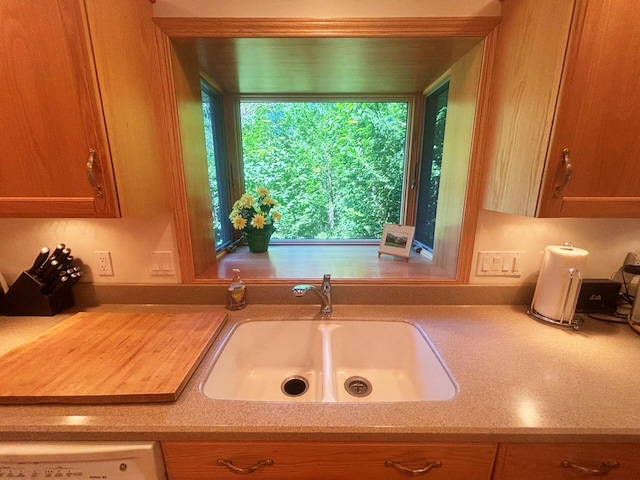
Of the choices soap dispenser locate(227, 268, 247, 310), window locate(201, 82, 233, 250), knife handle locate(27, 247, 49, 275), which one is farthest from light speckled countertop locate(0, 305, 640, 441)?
window locate(201, 82, 233, 250)

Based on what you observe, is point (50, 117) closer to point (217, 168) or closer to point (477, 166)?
point (217, 168)

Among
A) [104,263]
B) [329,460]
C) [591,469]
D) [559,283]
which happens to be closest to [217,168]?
[104,263]

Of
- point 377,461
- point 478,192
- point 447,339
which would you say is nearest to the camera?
point 377,461

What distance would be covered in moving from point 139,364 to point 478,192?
1378 mm

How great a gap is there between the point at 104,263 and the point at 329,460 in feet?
3.98

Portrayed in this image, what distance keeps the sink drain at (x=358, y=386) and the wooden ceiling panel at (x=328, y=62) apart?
52.9 inches

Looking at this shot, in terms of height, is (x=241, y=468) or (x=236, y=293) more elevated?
(x=236, y=293)

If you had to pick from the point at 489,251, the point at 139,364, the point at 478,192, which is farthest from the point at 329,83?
the point at 139,364

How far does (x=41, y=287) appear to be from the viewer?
3.69ft

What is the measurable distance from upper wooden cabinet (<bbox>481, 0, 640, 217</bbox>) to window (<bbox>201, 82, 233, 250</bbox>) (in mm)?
1441

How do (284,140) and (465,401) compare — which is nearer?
(465,401)

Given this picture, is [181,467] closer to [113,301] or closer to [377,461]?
[377,461]

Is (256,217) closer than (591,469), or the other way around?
(591,469)

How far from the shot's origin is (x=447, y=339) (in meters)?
1.00
